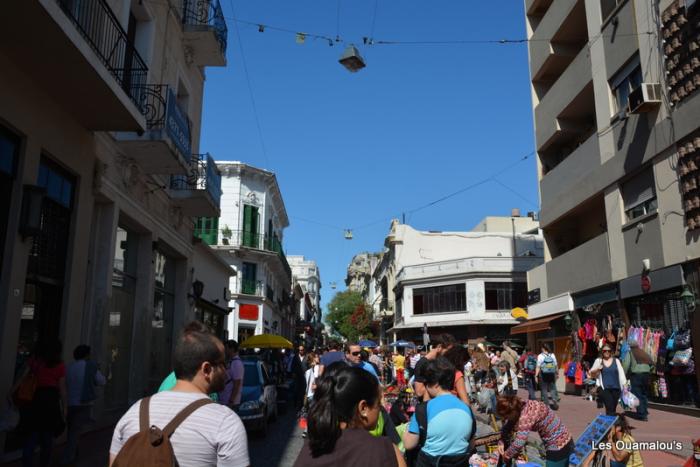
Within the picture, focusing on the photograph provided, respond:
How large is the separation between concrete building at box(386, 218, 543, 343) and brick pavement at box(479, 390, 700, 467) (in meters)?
26.8

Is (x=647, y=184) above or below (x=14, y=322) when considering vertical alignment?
above

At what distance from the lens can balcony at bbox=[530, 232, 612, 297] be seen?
1784 centimetres

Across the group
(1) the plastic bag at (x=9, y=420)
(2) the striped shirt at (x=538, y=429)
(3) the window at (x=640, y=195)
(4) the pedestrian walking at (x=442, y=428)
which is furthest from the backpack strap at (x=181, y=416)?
(3) the window at (x=640, y=195)

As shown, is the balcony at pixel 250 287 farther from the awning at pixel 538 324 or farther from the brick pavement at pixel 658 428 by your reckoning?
the brick pavement at pixel 658 428

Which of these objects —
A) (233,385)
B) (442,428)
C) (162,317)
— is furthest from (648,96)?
(162,317)

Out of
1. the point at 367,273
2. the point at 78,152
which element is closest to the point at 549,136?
the point at 78,152

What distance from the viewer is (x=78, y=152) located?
10.1 m

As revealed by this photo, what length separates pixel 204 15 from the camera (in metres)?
16.4

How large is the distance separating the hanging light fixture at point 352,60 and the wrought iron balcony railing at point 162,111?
4199 millimetres

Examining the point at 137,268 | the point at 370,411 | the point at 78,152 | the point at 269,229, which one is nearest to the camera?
the point at 370,411

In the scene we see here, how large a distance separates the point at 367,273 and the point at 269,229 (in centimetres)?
5202

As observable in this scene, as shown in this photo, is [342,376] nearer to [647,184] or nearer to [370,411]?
[370,411]

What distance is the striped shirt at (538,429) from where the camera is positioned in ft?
17.3

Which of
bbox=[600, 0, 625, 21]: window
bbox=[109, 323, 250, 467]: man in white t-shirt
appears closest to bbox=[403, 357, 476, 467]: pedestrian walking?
bbox=[109, 323, 250, 467]: man in white t-shirt
